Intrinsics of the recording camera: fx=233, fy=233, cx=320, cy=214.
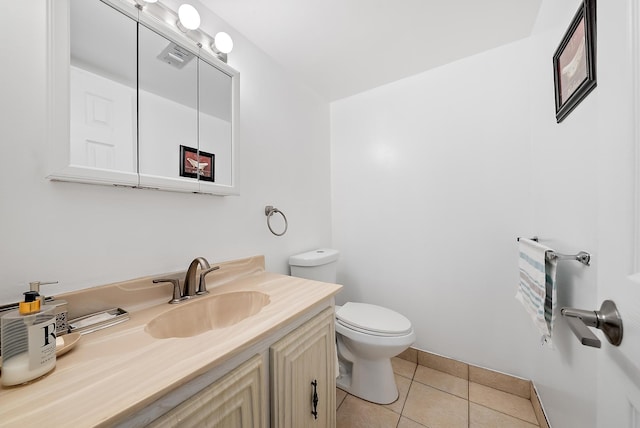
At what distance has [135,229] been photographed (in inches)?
35.7

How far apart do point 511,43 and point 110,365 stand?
234cm

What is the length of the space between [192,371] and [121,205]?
27.5 inches

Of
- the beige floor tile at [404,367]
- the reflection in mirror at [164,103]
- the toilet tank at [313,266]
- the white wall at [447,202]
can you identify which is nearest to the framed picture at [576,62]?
the white wall at [447,202]

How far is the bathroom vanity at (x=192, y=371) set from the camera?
17.3 inches

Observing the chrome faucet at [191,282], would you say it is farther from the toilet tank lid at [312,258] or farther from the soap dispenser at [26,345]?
the toilet tank lid at [312,258]

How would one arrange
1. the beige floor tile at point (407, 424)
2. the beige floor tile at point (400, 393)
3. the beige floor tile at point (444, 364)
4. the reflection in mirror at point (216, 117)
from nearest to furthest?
the reflection in mirror at point (216, 117) < the beige floor tile at point (407, 424) < the beige floor tile at point (400, 393) < the beige floor tile at point (444, 364)

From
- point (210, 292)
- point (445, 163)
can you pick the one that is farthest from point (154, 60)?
point (445, 163)

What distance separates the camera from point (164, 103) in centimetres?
100

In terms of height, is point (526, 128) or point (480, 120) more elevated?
point (480, 120)

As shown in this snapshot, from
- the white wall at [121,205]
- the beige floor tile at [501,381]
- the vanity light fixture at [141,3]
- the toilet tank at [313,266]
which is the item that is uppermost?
the vanity light fixture at [141,3]

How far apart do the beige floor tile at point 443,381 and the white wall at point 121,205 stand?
1226mm

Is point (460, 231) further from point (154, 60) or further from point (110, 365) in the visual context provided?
point (154, 60)

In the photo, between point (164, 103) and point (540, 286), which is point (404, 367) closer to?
point (540, 286)

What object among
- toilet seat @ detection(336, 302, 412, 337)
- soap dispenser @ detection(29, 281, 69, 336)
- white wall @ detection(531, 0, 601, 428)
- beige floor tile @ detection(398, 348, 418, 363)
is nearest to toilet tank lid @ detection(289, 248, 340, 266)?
toilet seat @ detection(336, 302, 412, 337)
